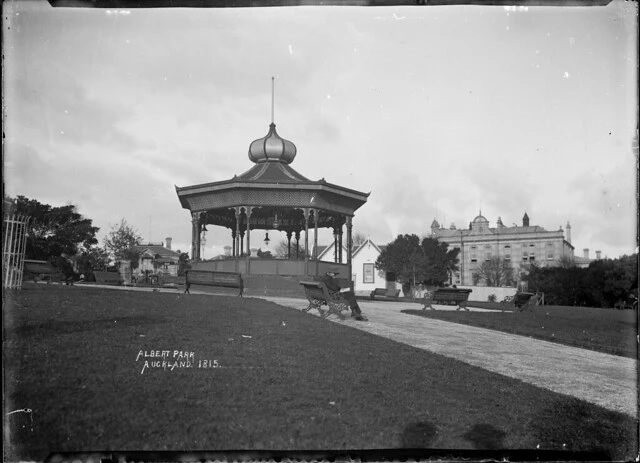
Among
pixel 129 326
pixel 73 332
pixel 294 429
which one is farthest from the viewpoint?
pixel 129 326

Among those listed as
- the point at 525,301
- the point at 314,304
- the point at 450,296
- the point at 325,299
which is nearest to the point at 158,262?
the point at 450,296

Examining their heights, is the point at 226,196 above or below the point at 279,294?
above

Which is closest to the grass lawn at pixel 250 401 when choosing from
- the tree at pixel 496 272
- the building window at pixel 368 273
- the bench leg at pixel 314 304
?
the bench leg at pixel 314 304

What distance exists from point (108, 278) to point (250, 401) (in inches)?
632

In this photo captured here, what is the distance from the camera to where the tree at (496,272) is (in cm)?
5297

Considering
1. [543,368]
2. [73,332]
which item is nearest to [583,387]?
[543,368]

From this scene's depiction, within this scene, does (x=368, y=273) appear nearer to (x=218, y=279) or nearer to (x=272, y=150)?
(x=272, y=150)

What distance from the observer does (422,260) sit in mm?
26359

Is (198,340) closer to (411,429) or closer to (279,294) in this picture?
(411,429)

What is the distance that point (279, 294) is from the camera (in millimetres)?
21234

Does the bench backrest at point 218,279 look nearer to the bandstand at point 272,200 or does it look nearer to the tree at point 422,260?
the bandstand at point 272,200

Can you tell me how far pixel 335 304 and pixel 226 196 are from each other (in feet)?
32.7

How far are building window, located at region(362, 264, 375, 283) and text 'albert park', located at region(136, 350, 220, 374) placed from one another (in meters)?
39.9

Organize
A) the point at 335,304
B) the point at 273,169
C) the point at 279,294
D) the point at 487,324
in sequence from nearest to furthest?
the point at 335,304
the point at 487,324
the point at 279,294
the point at 273,169
